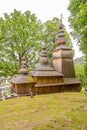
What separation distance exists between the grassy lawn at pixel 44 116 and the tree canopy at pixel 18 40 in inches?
626

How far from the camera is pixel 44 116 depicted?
47.4 ft

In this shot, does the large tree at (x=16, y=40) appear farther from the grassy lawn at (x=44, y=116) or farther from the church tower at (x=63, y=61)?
the grassy lawn at (x=44, y=116)

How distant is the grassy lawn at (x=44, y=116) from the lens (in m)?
12.6

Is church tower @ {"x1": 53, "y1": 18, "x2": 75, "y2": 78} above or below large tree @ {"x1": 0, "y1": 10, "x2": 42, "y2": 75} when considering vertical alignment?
below

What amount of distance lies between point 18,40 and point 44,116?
69.5 feet

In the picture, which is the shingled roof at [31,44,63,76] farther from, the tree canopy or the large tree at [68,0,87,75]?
the tree canopy

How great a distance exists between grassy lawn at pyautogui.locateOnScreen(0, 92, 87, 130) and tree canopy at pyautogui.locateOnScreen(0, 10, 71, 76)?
15891mm

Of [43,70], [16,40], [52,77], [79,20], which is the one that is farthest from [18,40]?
[79,20]

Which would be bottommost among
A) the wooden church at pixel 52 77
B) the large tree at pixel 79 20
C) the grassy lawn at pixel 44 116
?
the grassy lawn at pixel 44 116

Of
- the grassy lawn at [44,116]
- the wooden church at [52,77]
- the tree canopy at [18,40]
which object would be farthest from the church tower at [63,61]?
the grassy lawn at [44,116]

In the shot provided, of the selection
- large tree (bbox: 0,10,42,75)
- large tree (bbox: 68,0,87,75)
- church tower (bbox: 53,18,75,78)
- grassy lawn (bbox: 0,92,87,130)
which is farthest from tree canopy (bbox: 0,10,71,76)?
grassy lawn (bbox: 0,92,87,130)

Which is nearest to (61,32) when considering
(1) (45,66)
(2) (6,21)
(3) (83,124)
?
(1) (45,66)

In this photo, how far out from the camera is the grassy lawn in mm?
12569

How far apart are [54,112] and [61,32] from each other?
53.1 feet
